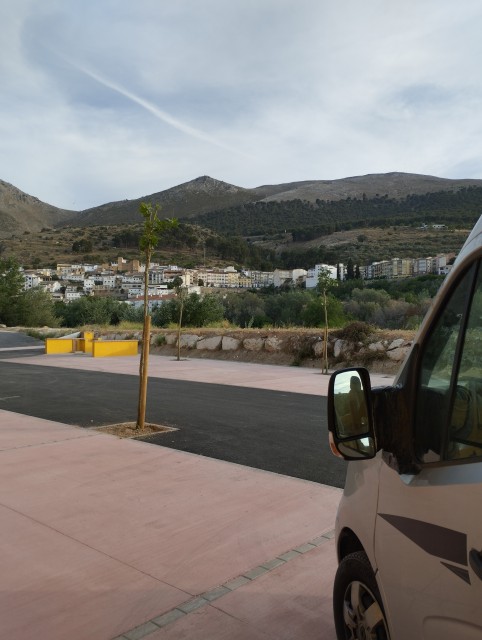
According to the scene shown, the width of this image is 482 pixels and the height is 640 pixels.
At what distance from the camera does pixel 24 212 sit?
172m

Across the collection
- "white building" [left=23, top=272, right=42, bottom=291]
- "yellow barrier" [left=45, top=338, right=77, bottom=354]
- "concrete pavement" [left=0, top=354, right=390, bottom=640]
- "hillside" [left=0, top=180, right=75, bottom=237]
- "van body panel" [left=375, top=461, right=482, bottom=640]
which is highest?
"hillside" [left=0, top=180, right=75, bottom=237]

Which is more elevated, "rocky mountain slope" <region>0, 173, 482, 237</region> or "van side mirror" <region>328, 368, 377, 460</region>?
"rocky mountain slope" <region>0, 173, 482, 237</region>

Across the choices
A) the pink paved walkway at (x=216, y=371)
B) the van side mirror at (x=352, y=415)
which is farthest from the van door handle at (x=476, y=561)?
the pink paved walkway at (x=216, y=371)

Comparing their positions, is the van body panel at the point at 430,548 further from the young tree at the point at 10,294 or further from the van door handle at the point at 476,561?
the young tree at the point at 10,294

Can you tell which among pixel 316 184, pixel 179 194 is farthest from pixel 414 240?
pixel 179 194

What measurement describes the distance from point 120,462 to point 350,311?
2212cm

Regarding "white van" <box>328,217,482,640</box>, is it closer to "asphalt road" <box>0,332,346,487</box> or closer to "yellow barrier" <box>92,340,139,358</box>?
"asphalt road" <box>0,332,346,487</box>

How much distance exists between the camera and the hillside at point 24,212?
517ft

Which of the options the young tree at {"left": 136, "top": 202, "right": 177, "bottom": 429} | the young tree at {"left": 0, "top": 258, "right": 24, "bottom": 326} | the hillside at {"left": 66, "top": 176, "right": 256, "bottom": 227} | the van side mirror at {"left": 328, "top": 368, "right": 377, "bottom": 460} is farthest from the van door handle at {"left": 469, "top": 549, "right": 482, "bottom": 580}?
the hillside at {"left": 66, "top": 176, "right": 256, "bottom": 227}

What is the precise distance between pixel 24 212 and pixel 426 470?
18515 cm

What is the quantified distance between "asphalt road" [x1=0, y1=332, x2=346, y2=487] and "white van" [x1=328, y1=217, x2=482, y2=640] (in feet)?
11.7

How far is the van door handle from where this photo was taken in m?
1.47

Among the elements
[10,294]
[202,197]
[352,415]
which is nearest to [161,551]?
[352,415]

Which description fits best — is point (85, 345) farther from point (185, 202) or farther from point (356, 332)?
point (185, 202)
